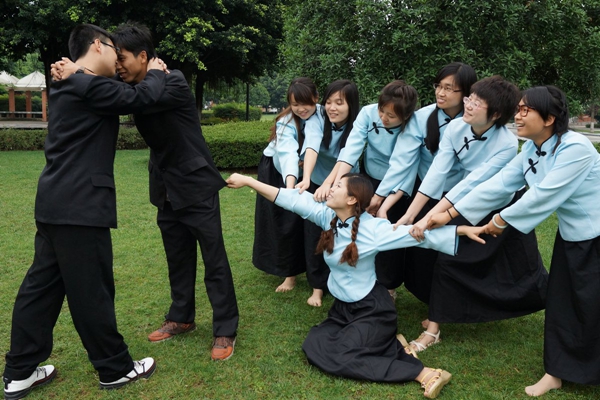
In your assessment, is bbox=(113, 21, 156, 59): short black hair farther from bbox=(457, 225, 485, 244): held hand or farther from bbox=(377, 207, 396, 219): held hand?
bbox=(457, 225, 485, 244): held hand

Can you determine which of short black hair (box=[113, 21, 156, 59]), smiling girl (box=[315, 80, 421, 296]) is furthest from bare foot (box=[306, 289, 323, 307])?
short black hair (box=[113, 21, 156, 59])

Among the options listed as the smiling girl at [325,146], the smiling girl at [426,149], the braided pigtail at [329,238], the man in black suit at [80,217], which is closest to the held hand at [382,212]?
the smiling girl at [426,149]

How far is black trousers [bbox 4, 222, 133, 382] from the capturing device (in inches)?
110

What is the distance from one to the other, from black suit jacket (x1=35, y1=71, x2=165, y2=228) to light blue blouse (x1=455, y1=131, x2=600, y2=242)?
2.25 metres

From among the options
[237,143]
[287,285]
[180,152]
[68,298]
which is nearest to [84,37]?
[180,152]

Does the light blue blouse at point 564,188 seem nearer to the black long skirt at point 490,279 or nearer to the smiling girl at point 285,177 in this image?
the black long skirt at point 490,279

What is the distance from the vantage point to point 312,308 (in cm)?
434

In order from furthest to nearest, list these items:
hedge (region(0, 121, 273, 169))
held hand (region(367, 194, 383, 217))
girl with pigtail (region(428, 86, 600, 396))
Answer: hedge (region(0, 121, 273, 169))
held hand (region(367, 194, 383, 217))
girl with pigtail (region(428, 86, 600, 396))

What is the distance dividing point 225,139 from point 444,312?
27.2 feet

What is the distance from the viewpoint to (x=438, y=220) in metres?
3.23

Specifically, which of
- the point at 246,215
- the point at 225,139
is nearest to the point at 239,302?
the point at 246,215

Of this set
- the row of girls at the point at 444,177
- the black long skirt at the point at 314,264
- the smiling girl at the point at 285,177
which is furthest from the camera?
the black long skirt at the point at 314,264

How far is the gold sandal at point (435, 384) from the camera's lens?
2.93m

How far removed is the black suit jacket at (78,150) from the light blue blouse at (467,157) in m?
2.00
